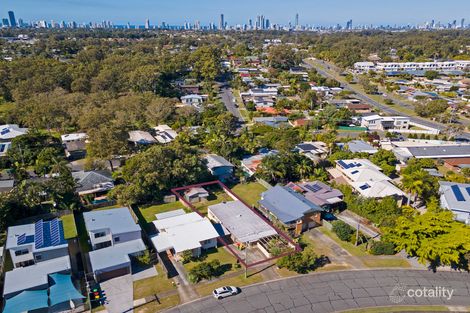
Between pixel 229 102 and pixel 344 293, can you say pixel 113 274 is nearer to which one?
pixel 344 293

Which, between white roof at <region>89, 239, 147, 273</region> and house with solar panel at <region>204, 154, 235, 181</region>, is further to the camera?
house with solar panel at <region>204, 154, 235, 181</region>

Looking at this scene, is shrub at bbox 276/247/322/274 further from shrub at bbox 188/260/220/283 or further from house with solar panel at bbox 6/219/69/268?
house with solar panel at bbox 6/219/69/268

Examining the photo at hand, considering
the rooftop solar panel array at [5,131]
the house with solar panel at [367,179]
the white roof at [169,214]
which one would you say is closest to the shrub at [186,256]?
the white roof at [169,214]

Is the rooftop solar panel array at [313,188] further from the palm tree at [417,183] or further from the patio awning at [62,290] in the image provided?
the patio awning at [62,290]

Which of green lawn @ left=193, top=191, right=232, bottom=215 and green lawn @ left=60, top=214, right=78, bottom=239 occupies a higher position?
green lawn @ left=60, top=214, right=78, bottom=239

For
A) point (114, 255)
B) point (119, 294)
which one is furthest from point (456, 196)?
point (114, 255)

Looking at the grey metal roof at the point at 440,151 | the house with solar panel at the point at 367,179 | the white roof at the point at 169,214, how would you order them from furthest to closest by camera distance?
the grey metal roof at the point at 440,151, the house with solar panel at the point at 367,179, the white roof at the point at 169,214

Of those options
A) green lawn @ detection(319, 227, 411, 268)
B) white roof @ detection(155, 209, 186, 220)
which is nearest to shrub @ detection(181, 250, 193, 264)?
white roof @ detection(155, 209, 186, 220)
